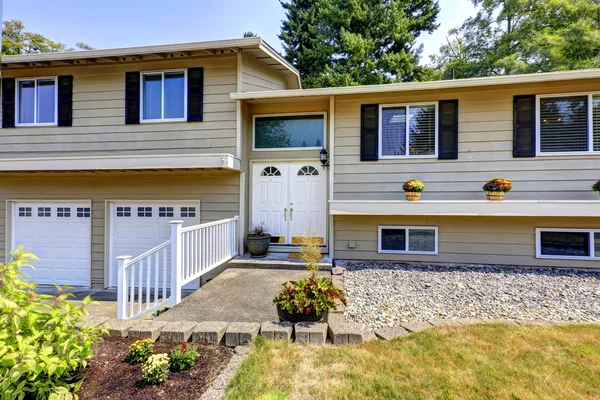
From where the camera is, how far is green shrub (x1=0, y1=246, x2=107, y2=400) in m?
1.55

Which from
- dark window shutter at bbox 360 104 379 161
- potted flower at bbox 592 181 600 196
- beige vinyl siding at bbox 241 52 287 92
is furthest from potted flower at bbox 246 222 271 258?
potted flower at bbox 592 181 600 196

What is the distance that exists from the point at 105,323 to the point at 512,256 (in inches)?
260

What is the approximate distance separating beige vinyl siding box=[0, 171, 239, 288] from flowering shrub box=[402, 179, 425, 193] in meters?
3.49

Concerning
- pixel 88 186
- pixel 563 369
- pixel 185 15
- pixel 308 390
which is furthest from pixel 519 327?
pixel 185 15

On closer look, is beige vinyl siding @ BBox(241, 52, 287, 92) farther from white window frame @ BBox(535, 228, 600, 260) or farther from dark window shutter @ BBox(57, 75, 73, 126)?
white window frame @ BBox(535, 228, 600, 260)

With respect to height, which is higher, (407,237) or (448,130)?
(448,130)

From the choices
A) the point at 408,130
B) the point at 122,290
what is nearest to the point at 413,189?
the point at 408,130

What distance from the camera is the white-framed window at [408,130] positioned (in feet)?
19.2

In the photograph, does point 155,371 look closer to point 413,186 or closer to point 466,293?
point 466,293

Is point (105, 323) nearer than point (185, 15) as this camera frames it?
Yes

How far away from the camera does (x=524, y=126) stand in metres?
5.48

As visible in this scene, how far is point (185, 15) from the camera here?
8766 mm

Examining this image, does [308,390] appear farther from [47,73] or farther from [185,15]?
[185,15]

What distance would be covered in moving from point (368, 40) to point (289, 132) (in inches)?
375
